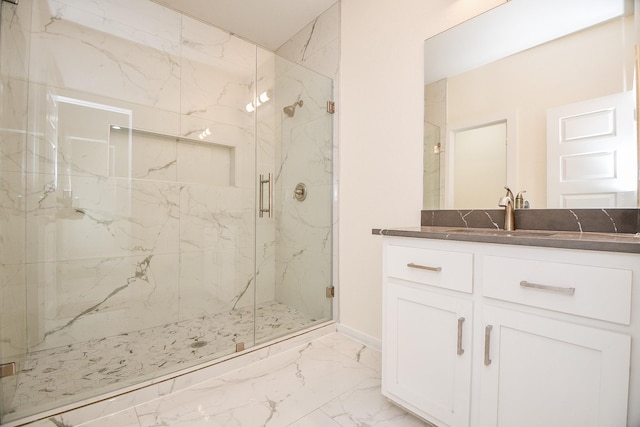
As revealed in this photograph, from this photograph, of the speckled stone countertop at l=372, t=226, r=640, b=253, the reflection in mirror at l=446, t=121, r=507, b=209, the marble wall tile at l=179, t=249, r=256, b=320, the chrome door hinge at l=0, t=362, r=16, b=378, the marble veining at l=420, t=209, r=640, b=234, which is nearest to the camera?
the speckled stone countertop at l=372, t=226, r=640, b=253

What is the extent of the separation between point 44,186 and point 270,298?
64.8 inches

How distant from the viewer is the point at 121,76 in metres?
2.01

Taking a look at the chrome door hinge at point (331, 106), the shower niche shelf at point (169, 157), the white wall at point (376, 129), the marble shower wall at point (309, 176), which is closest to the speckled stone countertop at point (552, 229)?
the white wall at point (376, 129)

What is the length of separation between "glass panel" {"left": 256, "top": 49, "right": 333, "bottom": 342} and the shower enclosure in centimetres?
1

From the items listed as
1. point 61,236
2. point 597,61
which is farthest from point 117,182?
point 597,61

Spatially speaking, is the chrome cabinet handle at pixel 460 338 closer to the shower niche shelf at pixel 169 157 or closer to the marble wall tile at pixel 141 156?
the shower niche shelf at pixel 169 157

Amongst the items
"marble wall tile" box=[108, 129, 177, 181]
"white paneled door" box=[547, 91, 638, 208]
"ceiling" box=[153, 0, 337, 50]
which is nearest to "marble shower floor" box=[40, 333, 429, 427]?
"white paneled door" box=[547, 91, 638, 208]

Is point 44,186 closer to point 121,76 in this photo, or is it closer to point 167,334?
point 121,76

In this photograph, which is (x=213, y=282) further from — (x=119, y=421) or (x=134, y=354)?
(x=119, y=421)

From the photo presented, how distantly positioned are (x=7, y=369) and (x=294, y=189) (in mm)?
1868

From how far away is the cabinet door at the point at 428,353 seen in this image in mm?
1047

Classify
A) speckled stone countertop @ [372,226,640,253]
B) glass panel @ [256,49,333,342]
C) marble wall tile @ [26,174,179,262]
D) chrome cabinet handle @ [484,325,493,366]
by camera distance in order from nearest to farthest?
speckled stone countertop @ [372,226,640,253]
chrome cabinet handle @ [484,325,493,366]
marble wall tile @ [26,174,179,262]
glass panel @ [256,49,333,342]

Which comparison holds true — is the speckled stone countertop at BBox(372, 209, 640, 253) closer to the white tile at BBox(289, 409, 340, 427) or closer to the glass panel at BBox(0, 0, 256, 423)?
A: the white tile at BBox(289, 409, 340, 427)

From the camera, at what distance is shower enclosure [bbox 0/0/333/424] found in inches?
59.0
